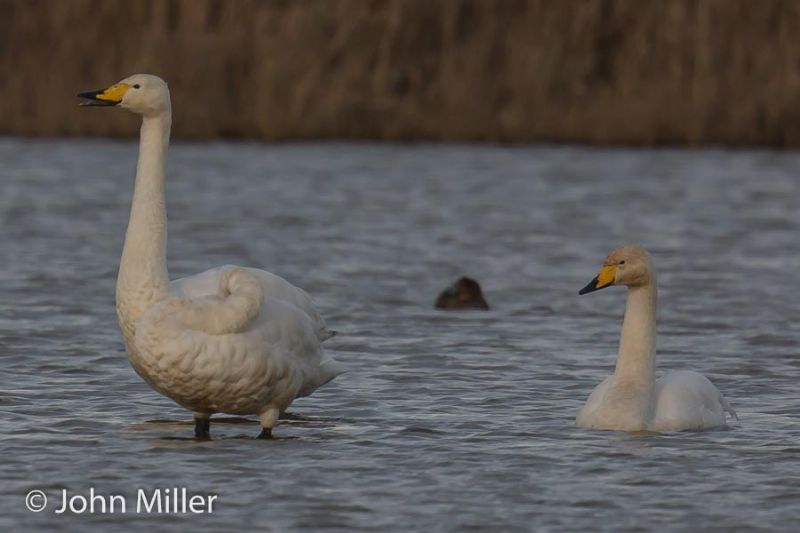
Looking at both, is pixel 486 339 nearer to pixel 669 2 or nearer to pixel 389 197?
pixel 389 197

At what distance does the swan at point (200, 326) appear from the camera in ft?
25.7

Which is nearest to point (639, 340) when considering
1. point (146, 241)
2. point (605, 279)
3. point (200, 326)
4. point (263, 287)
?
point (605, 279)

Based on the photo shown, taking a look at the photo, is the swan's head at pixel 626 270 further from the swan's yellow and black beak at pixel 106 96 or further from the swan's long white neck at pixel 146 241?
the swan's yellow and black beak at pixel 106 96

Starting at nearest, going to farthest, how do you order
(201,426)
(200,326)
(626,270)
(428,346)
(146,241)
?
(200,326) → (146,241) → (201,426) → (626,270) → (428,346)

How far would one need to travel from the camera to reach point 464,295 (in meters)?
13.2

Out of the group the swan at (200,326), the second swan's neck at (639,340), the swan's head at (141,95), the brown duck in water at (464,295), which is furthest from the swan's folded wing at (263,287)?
the brown duck in water at (464,295)

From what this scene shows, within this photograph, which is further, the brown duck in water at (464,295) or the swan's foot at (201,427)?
the brown duck in water at (464,295)

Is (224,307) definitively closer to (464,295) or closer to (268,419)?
(268,419)

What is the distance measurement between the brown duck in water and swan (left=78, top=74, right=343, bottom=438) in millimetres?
4531

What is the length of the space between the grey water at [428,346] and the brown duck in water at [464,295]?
137 millimetres

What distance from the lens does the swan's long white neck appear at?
8.05 m

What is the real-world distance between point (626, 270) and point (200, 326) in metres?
2.24

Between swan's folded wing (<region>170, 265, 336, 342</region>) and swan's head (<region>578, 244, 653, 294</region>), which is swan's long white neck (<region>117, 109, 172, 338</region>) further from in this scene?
swan's head (<region>578, 244, 653, 294</region>)

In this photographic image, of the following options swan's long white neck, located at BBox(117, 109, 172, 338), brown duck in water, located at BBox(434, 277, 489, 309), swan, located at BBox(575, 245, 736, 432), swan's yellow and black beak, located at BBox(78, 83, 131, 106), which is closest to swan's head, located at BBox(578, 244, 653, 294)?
swan, located at BBox(575, 245, 736, 432)
